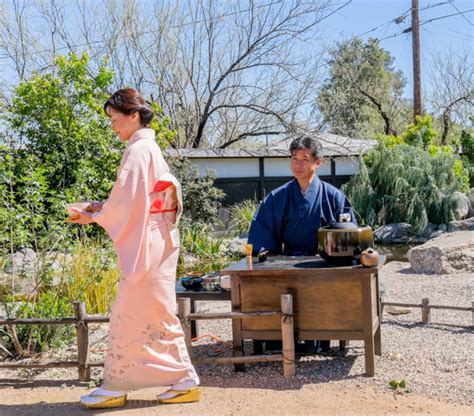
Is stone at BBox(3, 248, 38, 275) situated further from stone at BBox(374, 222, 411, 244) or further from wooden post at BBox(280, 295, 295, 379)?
stone at BBox(374, 222, 411, 244)

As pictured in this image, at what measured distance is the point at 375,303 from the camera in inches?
158

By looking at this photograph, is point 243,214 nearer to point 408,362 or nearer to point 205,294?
point 205,294

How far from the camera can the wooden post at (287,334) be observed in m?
3.68

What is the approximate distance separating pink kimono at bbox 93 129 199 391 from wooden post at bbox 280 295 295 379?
702 millimetres

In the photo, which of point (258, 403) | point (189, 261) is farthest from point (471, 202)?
point (258, 403)

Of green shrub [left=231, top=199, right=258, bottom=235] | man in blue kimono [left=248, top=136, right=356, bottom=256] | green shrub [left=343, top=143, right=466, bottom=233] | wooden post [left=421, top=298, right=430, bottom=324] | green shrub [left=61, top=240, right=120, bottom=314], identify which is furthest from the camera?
green shrub [left=343, top=143, right=466, bottom=233]

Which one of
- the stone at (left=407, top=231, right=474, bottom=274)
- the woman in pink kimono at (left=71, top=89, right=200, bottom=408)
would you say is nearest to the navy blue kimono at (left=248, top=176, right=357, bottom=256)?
the woman in pink kimono at (left=71, top=89, right=200, bottom=408)

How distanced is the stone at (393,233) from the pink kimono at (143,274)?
1163 cm

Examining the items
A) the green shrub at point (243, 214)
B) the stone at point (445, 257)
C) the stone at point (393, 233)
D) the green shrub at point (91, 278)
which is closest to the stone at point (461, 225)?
the stone at point (393, 233)

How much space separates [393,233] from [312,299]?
11.4 m

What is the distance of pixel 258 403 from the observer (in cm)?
331

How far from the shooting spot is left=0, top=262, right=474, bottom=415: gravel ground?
346cm

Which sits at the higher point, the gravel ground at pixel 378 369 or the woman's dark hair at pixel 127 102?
the woman's dark hair at pixel 127 102

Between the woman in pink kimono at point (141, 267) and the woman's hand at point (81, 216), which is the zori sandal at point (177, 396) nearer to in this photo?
the woman in pink kimono at point (141, 267)
